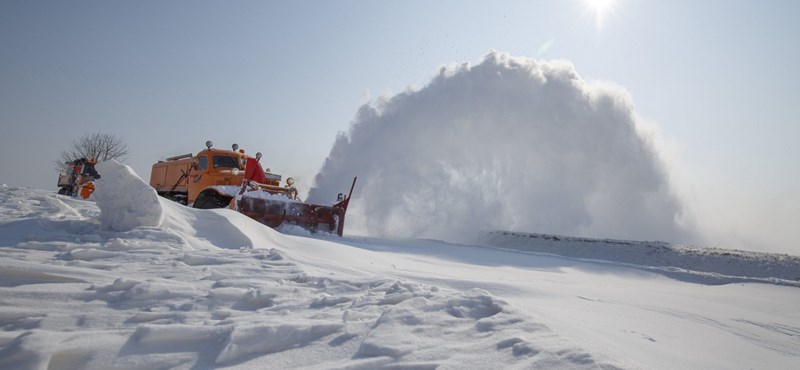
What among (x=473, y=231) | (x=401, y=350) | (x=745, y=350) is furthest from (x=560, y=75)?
(x=401, y=350)

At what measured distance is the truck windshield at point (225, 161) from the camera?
12.5m

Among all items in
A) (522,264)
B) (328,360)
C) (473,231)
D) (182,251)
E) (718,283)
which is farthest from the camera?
(473,231)

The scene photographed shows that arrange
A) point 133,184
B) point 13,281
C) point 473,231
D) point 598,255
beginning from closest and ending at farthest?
point 13,281, point 133,184, point 598,255, point 473,231

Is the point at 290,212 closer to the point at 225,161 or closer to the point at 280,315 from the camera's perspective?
the point at 225,161

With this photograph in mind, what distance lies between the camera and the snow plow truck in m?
10.3

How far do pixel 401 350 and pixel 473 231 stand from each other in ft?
44.4

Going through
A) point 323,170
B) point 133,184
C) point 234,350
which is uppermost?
point 323,170

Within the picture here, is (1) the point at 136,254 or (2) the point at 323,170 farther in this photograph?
(2) the point at 323,170

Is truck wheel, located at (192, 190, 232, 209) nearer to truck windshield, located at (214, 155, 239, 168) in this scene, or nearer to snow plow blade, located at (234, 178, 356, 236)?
snow plow blade, located at (234, 178, 356, 236)

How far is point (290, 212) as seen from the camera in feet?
35.1

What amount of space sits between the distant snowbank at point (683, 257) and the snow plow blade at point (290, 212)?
5.48m

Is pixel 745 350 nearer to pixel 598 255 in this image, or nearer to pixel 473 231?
pixel 598 255

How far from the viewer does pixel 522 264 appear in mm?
8727

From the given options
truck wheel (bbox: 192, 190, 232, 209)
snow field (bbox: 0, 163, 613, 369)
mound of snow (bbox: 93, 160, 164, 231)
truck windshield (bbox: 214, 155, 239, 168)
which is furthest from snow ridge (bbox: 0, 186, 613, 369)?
truck windshield (bbox: 214, 155, 239, 168)
